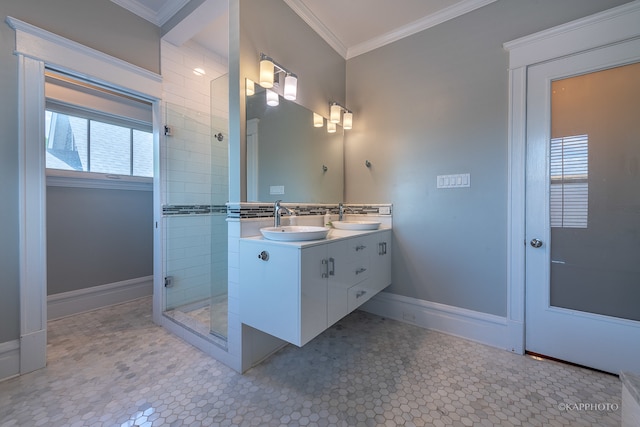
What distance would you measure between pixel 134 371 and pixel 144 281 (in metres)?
1.60

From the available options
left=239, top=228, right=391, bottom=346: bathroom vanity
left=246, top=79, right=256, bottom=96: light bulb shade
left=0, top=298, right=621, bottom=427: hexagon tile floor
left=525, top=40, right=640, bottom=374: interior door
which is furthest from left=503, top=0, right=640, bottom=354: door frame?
left=246, top=79, right=256, bottom=96: light bulb shade

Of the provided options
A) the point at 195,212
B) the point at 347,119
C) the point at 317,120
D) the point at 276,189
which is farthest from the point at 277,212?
the point at 347,119

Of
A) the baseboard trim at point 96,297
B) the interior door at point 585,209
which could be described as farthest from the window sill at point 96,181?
the interior door at point 585,209

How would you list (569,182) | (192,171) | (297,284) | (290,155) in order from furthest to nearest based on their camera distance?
(192,171), (290,155), (569,182), (297,284)

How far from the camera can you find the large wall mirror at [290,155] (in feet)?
5.72

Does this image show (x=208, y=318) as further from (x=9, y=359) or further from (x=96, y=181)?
(x=96, y=181)

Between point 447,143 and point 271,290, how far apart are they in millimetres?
1782

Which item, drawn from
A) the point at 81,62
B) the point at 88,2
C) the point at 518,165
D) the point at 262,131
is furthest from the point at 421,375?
the point at 88,2

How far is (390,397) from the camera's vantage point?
4.59 feet

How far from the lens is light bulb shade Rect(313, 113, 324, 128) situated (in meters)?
2.30

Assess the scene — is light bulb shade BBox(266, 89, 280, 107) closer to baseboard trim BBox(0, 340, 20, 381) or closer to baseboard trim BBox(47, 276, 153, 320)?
baseboard trim BBox(0, 340, 20, 381)

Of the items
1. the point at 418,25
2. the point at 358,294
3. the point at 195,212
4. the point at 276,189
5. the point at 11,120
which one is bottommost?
the point at 358,294

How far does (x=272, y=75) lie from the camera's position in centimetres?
171

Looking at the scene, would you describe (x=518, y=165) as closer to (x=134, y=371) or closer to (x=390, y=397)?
(x=390, y=397)
